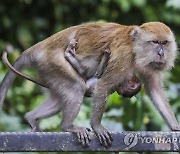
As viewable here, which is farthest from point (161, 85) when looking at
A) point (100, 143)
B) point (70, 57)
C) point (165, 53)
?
point (100, 143)

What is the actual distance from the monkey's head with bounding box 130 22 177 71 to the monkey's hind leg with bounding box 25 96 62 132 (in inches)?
25.4

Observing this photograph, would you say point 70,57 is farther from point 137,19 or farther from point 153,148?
point 137,19

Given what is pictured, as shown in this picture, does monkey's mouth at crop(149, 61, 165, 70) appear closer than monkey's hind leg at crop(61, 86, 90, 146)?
No

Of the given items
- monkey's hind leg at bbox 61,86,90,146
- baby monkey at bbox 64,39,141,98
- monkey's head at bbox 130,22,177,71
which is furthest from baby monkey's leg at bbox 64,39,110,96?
monkey's head at bbox 130,22,177,71

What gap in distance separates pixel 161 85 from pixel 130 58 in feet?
1.08

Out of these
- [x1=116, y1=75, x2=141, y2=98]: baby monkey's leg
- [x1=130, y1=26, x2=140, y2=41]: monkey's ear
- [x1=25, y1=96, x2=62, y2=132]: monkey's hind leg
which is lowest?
[x1=25, y1=96, x2=62, y2=132]: monkey's hind leg

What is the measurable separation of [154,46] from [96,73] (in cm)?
45

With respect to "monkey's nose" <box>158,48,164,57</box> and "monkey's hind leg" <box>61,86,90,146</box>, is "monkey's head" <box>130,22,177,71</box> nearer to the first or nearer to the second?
"monkey's nose" <box>158,48,164,57</box>

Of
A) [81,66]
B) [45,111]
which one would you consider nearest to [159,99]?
[81,66]

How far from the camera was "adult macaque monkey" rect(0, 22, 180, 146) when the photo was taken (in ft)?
14.9

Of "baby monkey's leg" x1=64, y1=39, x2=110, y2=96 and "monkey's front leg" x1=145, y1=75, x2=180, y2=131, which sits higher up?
"baby monkey's leg" x1=64, y1=39, x2=110, y2=96

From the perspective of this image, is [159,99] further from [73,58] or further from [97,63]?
[73,58]

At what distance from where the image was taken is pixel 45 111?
472 cm

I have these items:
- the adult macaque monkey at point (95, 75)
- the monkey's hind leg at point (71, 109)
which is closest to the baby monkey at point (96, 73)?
the adult macaque monkey at point (95, 75)
